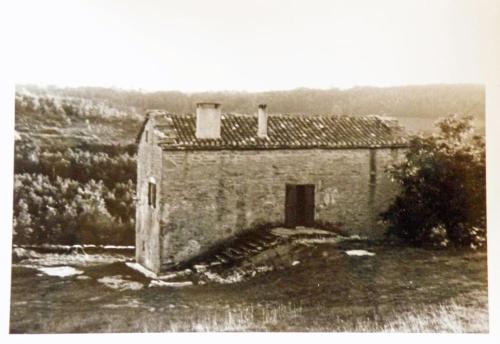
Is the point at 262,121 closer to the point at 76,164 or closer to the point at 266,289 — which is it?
the point at 266,289

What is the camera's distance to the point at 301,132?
5648 mm

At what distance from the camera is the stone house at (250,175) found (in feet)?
17.8

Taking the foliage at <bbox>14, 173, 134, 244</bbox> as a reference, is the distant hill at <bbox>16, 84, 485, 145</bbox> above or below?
above

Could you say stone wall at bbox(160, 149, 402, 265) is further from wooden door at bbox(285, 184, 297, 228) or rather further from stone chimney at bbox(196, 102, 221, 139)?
stone chimney at bbox(196, 102, 221, 139)

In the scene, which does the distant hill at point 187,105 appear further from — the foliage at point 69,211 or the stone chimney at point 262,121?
the foliage at point 69,211

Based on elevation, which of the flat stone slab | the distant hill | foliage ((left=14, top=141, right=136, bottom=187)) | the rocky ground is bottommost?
the rocky ground

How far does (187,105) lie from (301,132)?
1.14 m

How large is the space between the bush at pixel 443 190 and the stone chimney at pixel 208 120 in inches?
69.0

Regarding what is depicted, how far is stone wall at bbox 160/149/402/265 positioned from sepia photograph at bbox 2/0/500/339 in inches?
0.7

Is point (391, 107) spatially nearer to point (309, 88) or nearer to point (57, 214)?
point (309, 88)

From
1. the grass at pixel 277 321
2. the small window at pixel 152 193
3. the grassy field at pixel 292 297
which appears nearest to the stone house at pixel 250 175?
the small window at pixel 152 193

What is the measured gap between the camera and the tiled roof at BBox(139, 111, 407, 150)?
5.51 m

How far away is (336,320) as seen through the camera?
538 centimetres

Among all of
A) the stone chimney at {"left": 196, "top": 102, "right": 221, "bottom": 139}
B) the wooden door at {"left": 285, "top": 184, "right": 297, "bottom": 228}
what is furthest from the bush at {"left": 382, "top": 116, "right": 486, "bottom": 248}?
the stone chimney at {"left": 196, "top": 102, "right": 221, "bottom": 139}
